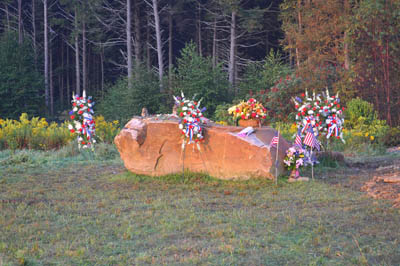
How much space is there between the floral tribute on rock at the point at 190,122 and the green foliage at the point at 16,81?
2107 centimetres

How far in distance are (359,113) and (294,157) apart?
785 centimetres

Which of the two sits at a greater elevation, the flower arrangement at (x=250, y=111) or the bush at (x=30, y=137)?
the flower arrangement at (x=250, y=111)

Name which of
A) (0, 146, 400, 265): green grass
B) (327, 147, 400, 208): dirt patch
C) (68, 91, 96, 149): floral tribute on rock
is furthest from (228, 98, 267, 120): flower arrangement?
(68, 91, 96, 149): floral tribute on rock

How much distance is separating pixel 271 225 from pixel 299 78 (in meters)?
13.4

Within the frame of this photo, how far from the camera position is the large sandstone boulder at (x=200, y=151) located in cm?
855

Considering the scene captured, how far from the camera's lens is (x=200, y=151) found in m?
9.05

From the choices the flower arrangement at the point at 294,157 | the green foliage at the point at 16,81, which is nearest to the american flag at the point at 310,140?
the flower arrangement at the point at 294,157

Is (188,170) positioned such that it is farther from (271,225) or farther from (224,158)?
(271,225)

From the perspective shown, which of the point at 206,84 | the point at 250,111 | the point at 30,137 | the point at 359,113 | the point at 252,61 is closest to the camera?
the point at 250,111

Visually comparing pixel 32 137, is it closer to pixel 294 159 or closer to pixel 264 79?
pixel 294 159

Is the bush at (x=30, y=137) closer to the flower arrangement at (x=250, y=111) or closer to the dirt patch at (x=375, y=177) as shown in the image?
the flower arrangement at (x=250, y=111)

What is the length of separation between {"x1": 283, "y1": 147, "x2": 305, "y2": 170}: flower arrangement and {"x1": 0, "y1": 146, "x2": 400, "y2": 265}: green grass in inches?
15.5

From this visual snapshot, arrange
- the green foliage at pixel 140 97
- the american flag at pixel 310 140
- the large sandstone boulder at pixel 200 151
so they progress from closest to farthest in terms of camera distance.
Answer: the large sandstone boulder at pixel 200 151
the american flag at pixel 310 140
the green foliage at pixel 140 97

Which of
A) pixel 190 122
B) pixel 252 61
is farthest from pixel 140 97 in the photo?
pixel 190 122
